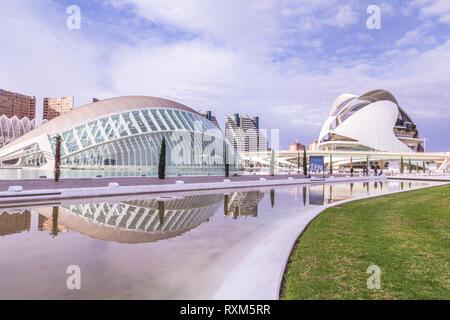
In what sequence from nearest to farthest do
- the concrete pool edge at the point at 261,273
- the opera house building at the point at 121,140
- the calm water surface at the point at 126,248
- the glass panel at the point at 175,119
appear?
the concrete pool edge at the point at 261,273
the calm water surface at the point at 126,248
the opera house building at the point at 121,140
the glass panel at the point at 175,119

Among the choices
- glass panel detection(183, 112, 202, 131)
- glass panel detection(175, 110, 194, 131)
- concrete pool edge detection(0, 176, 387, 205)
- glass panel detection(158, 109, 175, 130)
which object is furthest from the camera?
glass panel detection(183, 112, 202, 131)

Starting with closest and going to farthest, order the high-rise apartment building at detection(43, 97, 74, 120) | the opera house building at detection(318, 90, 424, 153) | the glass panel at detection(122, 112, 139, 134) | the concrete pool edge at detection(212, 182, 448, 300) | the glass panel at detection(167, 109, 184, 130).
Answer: the concrete pool edge at detection(212, 182, 448, 300)
the glass panel at detection(122, 112, 139, 134)
the glass panel at detection(167, 109, 184, 130)
the opera house building at detection(318, 90, 424, 153)
the high-rise apartment building at detection(43, 97, 74, 120)

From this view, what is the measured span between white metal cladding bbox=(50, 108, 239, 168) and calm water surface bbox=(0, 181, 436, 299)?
22.4m

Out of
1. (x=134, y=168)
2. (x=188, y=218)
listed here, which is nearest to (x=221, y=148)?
(x=134, y=168)

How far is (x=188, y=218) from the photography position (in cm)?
1125

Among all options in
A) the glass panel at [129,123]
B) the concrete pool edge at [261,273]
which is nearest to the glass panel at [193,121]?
the glass panel at [129,123]

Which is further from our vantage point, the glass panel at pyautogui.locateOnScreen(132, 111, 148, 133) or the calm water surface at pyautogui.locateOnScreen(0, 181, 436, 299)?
the glass panel at pyautogui.locateOnScreen(132, 111, 148, 133)

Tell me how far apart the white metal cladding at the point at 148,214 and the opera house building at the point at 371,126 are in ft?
297

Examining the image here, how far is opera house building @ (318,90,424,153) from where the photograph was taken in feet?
307

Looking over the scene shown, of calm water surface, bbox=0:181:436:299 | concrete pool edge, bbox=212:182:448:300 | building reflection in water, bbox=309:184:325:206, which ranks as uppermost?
concrete pool edge, bbox=212:182:448:300

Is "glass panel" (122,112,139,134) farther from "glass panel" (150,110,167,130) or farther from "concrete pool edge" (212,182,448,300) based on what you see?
"concrete pool edge" (212,182,448,300)

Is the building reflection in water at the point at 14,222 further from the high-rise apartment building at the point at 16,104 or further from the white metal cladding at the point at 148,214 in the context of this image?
the high-rise apartment building at the point at 16,104

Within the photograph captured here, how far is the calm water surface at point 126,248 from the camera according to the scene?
191 inches

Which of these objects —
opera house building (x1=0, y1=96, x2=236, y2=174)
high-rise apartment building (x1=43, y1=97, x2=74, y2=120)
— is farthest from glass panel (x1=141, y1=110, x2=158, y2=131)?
high-rise apartment building (x1=43, y1=97, x2=74, y2=120)
